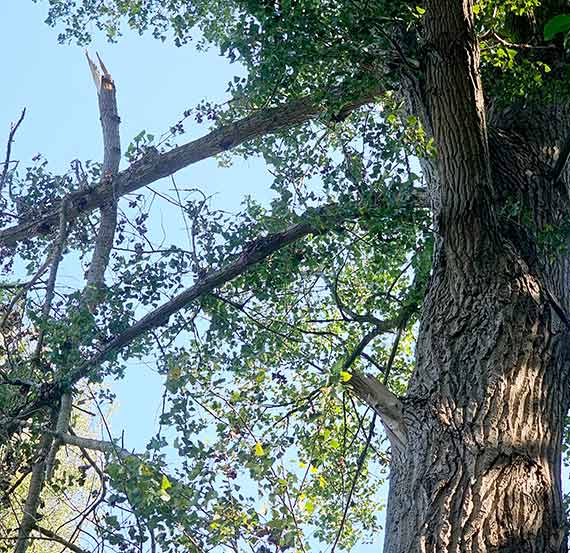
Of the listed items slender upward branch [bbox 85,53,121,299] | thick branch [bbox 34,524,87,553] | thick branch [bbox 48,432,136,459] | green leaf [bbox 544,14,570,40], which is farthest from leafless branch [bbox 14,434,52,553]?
green leaf [bbox 544,14,570,40]

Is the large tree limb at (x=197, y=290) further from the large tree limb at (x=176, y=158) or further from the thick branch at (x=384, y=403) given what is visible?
the thick branch at (x=384, y=403)

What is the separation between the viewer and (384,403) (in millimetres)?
3381

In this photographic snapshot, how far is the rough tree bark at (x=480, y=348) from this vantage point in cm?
285

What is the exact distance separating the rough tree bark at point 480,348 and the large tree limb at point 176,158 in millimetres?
1468

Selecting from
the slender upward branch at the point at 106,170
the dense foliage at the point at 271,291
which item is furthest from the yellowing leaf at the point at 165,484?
the slender upward branch at the point at 106,170

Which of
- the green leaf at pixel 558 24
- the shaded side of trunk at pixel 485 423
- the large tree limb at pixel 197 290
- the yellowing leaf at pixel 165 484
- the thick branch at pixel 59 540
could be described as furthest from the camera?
the large tree limb at pixel 197 290

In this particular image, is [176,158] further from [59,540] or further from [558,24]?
[558,24]

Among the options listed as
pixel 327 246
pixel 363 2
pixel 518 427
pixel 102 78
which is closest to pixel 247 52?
pixel 363 2

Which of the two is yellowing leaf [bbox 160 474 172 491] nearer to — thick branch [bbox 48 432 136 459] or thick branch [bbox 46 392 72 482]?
thick branch [bbox 48 432 136 459]

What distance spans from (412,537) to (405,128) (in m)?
2.28

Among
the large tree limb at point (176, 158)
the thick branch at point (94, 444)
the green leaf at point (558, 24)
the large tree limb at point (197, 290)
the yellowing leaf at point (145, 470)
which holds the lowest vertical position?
the yellowing leaf at point (145, 470)

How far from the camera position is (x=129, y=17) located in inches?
283

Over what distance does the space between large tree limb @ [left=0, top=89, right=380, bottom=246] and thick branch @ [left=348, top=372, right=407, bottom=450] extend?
2.37m

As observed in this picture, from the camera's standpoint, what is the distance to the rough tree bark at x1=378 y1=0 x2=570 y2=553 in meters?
2.85
